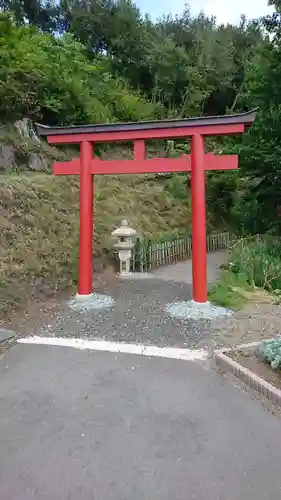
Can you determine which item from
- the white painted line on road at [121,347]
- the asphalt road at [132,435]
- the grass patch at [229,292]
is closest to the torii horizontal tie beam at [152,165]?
the grass patch at [229,292]

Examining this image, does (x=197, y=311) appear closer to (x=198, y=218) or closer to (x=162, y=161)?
(x=198, y=218)

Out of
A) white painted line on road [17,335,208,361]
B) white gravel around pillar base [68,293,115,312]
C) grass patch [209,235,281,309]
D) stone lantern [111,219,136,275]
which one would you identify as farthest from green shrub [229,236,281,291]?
white painted line on road [17,335,208,361]

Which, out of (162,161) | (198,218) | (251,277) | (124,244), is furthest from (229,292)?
(124,244)

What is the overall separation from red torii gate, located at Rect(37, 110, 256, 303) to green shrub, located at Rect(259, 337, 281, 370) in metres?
2.10

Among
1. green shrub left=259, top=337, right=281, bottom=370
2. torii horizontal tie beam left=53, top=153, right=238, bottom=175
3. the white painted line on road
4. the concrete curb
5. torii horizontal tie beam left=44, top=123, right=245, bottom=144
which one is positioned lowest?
the concrete curb

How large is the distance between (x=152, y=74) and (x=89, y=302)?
716 inches

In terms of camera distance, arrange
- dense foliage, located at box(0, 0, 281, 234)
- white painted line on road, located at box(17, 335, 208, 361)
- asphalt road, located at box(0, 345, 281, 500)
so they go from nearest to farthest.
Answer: asphalt road, located at box(0, 345, 281, 500)
white painted line on road, located at box(17, 335, 208, 361)
dense foliage, located at box(0, 0, 281, 234)

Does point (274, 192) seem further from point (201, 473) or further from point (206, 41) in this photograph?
point (206, 41)

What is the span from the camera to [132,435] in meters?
2.77

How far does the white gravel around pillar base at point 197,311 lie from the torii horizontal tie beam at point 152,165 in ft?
7.64

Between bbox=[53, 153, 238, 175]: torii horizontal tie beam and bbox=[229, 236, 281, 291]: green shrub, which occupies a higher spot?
bbox=[53, 153, 238, 175]: torii horizontal tie beam

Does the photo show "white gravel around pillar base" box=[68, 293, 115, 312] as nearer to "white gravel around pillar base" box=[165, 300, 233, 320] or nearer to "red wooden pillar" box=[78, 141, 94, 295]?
"red wooden pillar" box=[78, 141, 94, 295]

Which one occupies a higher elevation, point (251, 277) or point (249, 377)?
point (251, 277)

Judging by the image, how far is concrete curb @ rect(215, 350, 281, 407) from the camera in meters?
3.23
